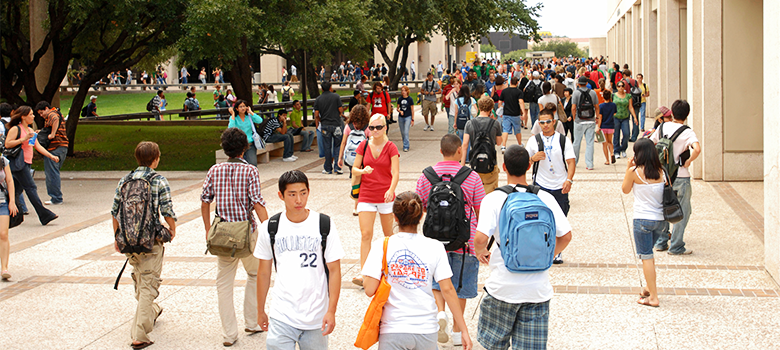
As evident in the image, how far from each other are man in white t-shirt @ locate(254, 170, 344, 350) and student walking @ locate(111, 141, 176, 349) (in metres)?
1.76

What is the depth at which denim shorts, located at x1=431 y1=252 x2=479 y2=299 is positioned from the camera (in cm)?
531

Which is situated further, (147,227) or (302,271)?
(147,227)

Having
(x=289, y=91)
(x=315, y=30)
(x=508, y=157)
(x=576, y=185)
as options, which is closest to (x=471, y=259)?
(x=508, y=157)

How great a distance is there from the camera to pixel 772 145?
7.22m

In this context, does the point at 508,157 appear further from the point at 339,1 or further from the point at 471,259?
the point at 339,1

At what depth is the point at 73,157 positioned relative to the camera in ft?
61.5

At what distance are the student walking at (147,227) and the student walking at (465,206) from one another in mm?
1996

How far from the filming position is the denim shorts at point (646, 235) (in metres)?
6.33

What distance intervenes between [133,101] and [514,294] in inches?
1933

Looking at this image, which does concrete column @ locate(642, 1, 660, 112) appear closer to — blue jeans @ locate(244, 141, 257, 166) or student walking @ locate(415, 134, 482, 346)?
blue jeans @ locate(244, 141, 257, 166)

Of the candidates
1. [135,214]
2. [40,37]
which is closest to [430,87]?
[40,37]

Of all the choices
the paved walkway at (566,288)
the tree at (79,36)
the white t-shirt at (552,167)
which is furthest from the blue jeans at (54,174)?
the white t-shirt at (552,167)

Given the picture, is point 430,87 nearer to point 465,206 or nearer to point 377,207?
point 377,207

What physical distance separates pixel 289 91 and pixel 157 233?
30813 millimetres
